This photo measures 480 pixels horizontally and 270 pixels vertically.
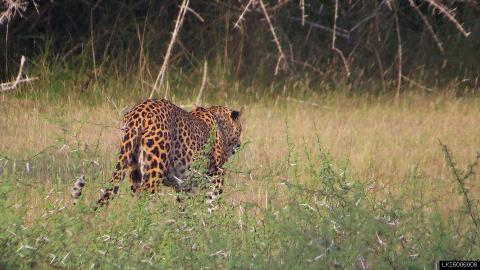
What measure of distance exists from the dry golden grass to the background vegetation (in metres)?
0.03

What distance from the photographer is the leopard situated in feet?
21.9

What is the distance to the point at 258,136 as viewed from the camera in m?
9.95

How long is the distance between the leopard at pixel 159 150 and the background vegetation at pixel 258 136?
16 cm

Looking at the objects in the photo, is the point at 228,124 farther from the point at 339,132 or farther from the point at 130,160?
the point at 339,132

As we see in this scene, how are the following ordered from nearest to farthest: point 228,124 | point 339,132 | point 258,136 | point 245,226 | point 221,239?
point 221,239, point 245,226, point 228,124, point 258,136, point 339,132

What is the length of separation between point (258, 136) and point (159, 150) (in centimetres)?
324

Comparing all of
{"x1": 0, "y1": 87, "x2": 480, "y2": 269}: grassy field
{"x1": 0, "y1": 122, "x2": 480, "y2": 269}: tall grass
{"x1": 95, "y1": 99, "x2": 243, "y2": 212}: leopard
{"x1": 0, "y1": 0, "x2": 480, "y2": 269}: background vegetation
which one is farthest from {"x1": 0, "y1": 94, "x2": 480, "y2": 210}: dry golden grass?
{"x1": 0, "y1": 122, "x2": 480, "y2": 269}: tall grass

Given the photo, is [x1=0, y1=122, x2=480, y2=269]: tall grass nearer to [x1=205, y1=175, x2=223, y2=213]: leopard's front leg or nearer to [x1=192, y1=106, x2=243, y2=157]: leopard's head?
[x1=205, y1=175, x2=223, y2=213]: leopard's front leg

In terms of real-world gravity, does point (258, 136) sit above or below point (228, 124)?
below

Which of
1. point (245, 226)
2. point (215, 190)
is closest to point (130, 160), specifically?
point (215, 190)

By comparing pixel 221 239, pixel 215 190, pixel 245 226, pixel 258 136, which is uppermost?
pixel 221 239

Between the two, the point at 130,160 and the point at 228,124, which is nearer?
the point at 130,160

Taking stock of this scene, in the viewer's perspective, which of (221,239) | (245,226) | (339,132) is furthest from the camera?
(339,132)

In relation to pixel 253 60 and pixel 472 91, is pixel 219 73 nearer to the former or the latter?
pixel 253 60
